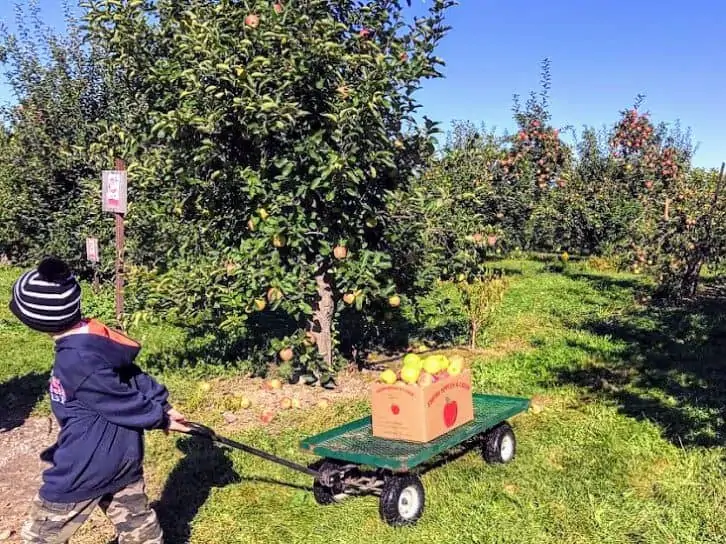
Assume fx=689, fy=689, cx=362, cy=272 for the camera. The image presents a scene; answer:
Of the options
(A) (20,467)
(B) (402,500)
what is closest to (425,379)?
(B) (402,500)

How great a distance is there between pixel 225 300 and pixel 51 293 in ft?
10.8

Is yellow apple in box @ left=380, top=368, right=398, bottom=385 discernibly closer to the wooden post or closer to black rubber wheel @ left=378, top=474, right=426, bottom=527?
black rubber wheel @ left=378, top=474, right=426, bottom=527

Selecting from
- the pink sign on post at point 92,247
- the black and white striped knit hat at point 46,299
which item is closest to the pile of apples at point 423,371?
the black and white striped knit hat at point 46,299

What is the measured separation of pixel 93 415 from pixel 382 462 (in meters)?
1.57

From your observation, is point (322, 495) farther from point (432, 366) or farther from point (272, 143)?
point (272, 143)

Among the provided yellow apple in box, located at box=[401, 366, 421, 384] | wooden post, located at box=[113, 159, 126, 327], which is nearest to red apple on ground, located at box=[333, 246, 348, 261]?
yellow apple in box, located at box=[401, 366, 421, 384]

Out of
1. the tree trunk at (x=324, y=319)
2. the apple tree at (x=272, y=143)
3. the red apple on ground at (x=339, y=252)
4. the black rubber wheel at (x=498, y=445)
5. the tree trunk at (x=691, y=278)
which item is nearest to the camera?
the black rubber wheel at (x=498, y=445)

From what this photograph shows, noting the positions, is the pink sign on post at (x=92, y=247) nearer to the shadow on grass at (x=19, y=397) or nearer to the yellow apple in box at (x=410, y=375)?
the shadow on grass at (x=19, y=397)

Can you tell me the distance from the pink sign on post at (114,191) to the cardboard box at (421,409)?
3.92 m

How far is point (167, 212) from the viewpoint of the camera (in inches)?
256

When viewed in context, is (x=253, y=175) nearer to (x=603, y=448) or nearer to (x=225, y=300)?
(x=225, y=300)

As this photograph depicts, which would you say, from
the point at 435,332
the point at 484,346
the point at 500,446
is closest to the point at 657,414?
the point at 500,446

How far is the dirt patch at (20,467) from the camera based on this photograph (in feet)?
14.2

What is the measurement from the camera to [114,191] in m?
6.95
